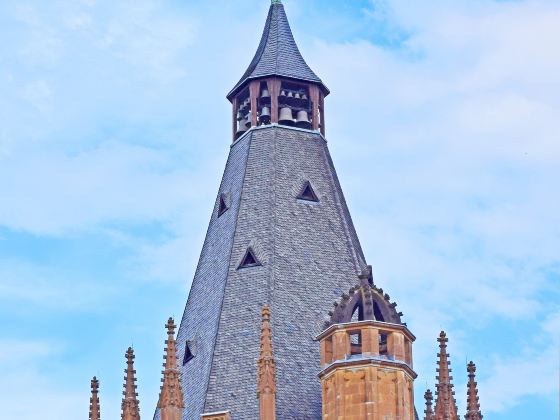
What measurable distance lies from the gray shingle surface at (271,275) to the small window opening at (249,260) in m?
0.17

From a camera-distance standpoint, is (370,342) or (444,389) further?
(444,389)

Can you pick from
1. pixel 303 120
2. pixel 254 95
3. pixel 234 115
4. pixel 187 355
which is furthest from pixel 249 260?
pixel 234 115

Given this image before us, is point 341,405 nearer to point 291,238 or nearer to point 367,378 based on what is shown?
point 367,378

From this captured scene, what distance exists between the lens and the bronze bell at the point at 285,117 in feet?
235

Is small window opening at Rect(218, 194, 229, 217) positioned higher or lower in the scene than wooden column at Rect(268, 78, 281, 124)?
lower

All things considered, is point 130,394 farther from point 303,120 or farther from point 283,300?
point 303,120

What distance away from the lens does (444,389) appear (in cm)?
6316

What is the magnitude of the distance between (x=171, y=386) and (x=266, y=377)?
3.06 m

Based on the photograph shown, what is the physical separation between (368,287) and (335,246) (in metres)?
6.58

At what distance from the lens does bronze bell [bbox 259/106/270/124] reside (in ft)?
235

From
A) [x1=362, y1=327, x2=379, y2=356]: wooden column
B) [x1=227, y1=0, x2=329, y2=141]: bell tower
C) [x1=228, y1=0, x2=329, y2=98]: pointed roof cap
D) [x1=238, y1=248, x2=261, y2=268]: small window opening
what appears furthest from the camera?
[x1=228, y1=0, x2=329, y2=98]: pointed roof cap

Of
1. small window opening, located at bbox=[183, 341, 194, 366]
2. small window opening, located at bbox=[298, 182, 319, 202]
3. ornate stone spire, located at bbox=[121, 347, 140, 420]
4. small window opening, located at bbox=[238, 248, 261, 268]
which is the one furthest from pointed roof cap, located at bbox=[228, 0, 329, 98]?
ornate stone spire, located at bbox=[121, 347, 140, 420]

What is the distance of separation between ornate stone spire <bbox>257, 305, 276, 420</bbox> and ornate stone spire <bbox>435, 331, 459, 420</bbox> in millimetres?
5810

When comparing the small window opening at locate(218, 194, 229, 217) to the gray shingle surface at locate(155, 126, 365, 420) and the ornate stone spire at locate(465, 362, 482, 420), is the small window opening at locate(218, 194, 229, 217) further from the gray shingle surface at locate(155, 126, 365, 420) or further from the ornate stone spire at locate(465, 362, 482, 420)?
the ornate stone spire at locate(465, 362, 482, 420)
